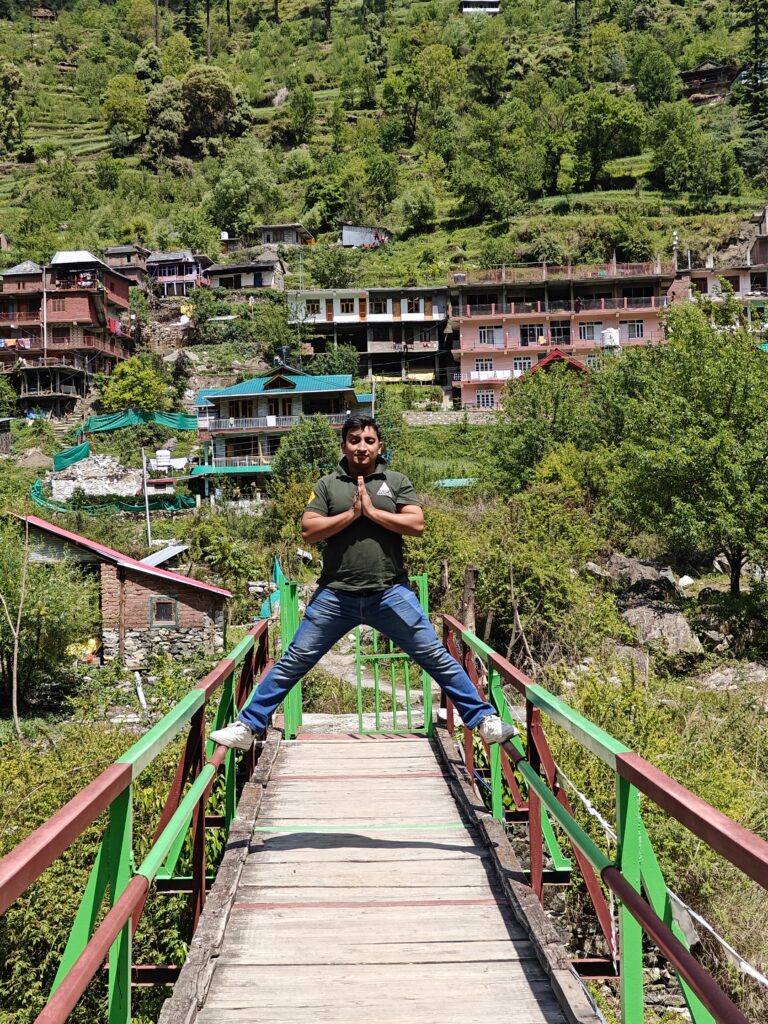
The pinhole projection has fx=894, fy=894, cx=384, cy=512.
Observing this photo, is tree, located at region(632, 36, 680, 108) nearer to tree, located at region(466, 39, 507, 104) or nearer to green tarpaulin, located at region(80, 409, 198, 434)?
tree, located at region(466, 39, 507, 104)

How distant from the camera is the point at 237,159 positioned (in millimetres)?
87312

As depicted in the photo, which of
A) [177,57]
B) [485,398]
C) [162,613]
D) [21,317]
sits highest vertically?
[177,57]

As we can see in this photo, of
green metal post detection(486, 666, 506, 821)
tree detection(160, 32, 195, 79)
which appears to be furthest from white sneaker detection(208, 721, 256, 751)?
tree detection(160, 32, 195, 79)

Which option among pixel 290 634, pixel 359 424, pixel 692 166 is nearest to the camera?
pixel 359 424

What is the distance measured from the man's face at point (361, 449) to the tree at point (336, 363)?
4490 centimetres

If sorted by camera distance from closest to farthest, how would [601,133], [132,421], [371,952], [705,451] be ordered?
[371,952] → [705,451] → [132,421] → [601,133]

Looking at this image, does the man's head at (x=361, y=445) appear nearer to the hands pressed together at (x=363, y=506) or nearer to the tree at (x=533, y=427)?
the hands pressed together at (x=363, y=506)

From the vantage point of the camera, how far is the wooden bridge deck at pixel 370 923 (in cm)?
324

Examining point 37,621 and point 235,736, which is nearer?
point 235,736

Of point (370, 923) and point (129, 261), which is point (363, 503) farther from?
point (129, 261)

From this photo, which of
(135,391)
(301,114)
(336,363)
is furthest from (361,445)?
(301,114)

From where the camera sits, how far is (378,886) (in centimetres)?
432

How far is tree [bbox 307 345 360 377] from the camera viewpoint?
4981 centimetres

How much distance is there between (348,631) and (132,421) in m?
41.2
